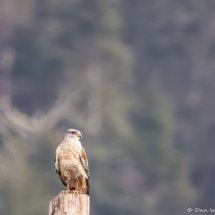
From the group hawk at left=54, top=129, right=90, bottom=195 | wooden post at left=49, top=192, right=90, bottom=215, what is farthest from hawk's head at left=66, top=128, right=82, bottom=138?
wooden post at left=49, top=192, right=90, bottom=215

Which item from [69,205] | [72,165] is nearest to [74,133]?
[72,165]

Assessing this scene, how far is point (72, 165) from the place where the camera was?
27.1 ft

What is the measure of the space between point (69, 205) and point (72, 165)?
3708 millimetres

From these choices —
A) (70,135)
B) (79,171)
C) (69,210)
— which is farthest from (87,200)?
(70,135)

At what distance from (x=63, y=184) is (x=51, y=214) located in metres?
4.27

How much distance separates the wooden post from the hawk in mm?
3510

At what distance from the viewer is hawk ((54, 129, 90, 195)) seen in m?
8.25

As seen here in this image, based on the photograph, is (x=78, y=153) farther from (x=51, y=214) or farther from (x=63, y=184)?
(x=51, y=214)

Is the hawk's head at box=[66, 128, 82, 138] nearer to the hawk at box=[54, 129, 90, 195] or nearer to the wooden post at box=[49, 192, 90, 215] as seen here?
the hawk at box=[54, 129, 90, 195]

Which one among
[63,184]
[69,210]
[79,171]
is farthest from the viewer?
[63,184]

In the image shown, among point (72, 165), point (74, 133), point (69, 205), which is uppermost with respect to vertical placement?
point (74, 133)

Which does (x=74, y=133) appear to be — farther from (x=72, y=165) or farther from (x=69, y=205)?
(x=69, y=205)

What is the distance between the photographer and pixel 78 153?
8.35 m

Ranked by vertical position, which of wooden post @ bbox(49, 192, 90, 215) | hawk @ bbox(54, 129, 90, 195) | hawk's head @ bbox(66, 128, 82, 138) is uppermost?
hawk's head @ bbox(66, 128, 82, 138)
